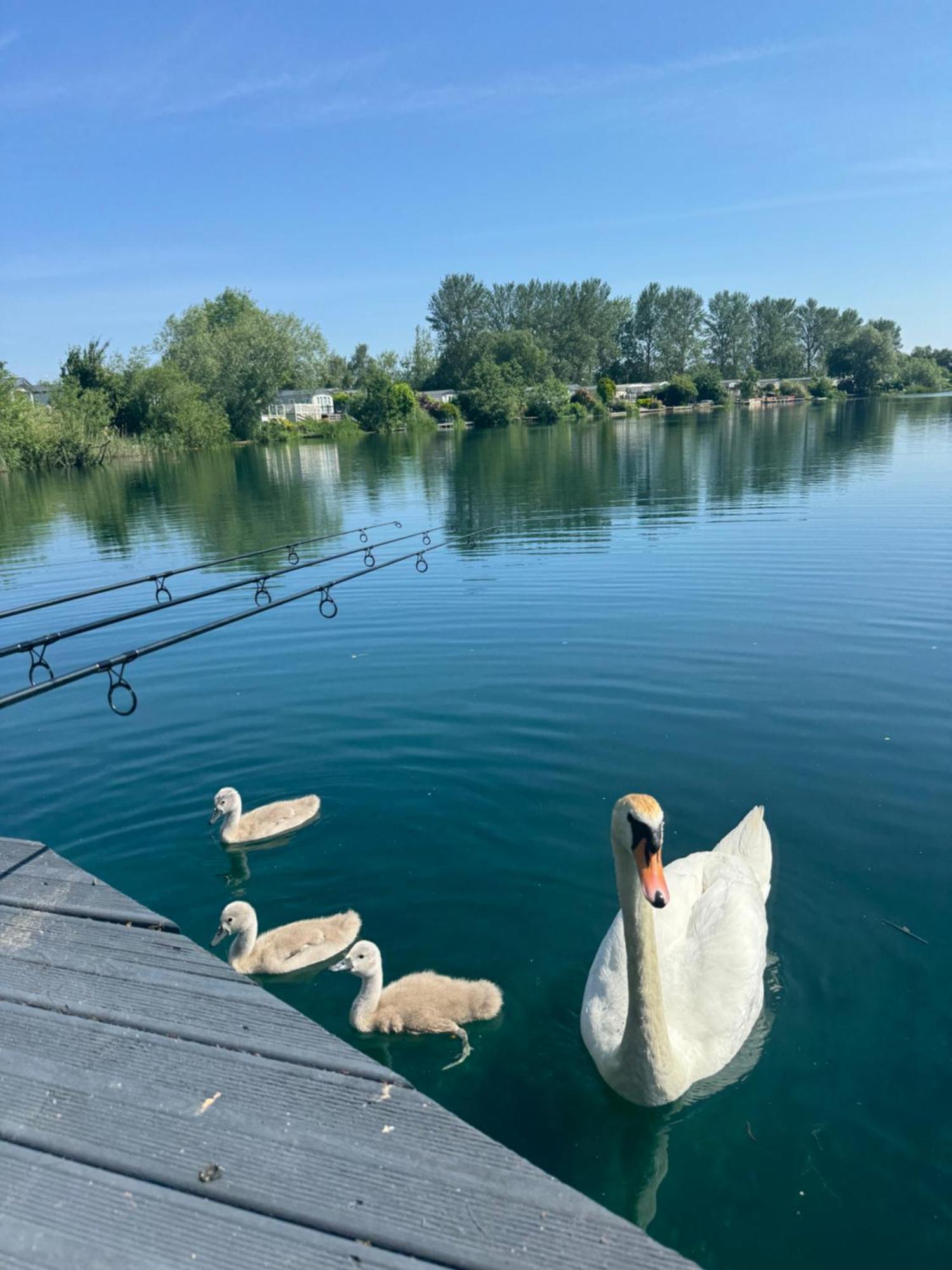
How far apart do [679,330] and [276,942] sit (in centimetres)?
15877

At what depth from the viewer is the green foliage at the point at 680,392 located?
124 meters

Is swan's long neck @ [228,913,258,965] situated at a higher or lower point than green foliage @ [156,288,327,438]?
lower

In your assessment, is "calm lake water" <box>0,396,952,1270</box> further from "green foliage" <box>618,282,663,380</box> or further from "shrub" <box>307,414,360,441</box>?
"green foliage" <box>618,282,663,380</box>

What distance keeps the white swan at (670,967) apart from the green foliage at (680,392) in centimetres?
12857

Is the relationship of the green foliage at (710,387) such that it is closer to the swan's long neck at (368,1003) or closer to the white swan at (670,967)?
the white swan at (670,967)

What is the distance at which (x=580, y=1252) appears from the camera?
7.79 feet

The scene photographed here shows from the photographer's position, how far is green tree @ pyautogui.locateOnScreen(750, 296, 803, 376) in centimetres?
15800

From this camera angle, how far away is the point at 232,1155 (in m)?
2.72

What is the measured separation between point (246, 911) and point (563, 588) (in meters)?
11.1

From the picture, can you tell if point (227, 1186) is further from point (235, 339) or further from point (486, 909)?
point (235, 339)

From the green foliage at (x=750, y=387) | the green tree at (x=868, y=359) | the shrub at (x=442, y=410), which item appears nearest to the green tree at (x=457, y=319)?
the shrub at (x=442, y=410)

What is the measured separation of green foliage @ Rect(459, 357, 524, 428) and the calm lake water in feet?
276

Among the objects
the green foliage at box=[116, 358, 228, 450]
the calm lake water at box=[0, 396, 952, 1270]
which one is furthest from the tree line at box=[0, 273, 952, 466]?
the calm lake water at box=[0, 396, 952, 1270]

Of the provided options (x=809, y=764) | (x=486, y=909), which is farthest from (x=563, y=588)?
(x=486, y=909)
